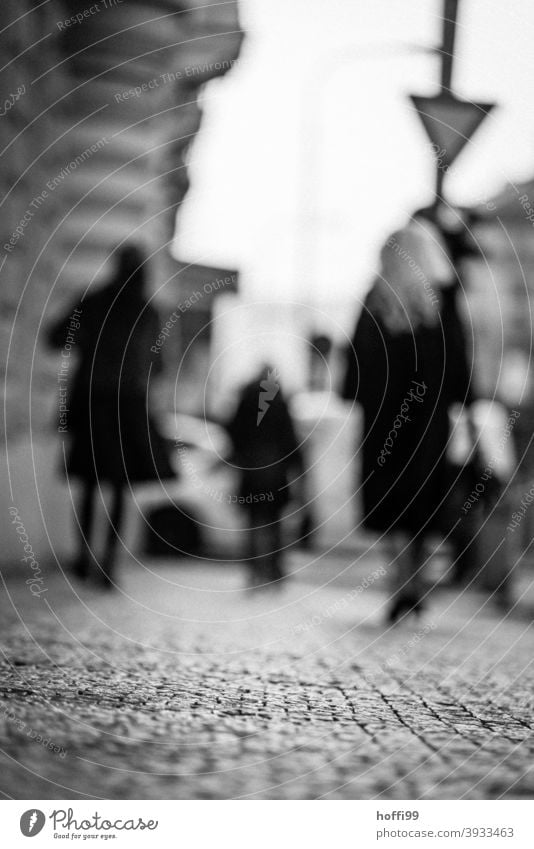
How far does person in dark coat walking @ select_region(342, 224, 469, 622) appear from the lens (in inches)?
66.5

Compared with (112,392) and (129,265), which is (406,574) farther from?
(129,265)

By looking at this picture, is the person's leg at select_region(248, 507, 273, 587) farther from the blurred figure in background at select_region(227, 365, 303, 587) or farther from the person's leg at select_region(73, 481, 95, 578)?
the person's leg at select_region(73, 481, 95, 578)

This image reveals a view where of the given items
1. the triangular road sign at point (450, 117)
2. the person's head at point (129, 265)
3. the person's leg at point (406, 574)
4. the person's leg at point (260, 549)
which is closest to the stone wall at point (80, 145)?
the person's head at point (129, 265)

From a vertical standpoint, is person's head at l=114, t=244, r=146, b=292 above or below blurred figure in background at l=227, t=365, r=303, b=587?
above

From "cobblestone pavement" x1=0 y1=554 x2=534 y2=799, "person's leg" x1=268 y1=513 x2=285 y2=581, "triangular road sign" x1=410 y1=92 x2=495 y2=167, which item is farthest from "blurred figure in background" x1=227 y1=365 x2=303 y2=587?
"triangular road sign" x1=410 y1=92 x2=495 y2=167

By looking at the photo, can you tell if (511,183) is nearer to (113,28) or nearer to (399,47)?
(399,47)

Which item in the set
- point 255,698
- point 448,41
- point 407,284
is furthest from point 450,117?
point 255,698

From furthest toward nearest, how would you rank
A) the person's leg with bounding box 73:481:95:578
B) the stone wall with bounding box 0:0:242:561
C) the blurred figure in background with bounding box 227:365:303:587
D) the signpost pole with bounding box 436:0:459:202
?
the blurred figure in background with bounding box 227:365:303:587, the person's leg with bounding box 73:481:95:578, the stone wall with bounding box 0:0:242:561, the signpost pole with bounding box 436:0:459:202

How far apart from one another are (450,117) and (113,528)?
1.00 meters

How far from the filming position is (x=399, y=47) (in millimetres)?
1474

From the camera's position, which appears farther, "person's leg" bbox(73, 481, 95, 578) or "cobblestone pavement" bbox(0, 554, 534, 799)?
"person's leg" bbox(73, 481, 95, 578)

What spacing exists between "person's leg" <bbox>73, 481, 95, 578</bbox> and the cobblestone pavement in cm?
6

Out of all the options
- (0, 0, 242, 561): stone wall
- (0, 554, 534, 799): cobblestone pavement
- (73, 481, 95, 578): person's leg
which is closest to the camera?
(0, 554, 534, 799): cobblestone pavement
